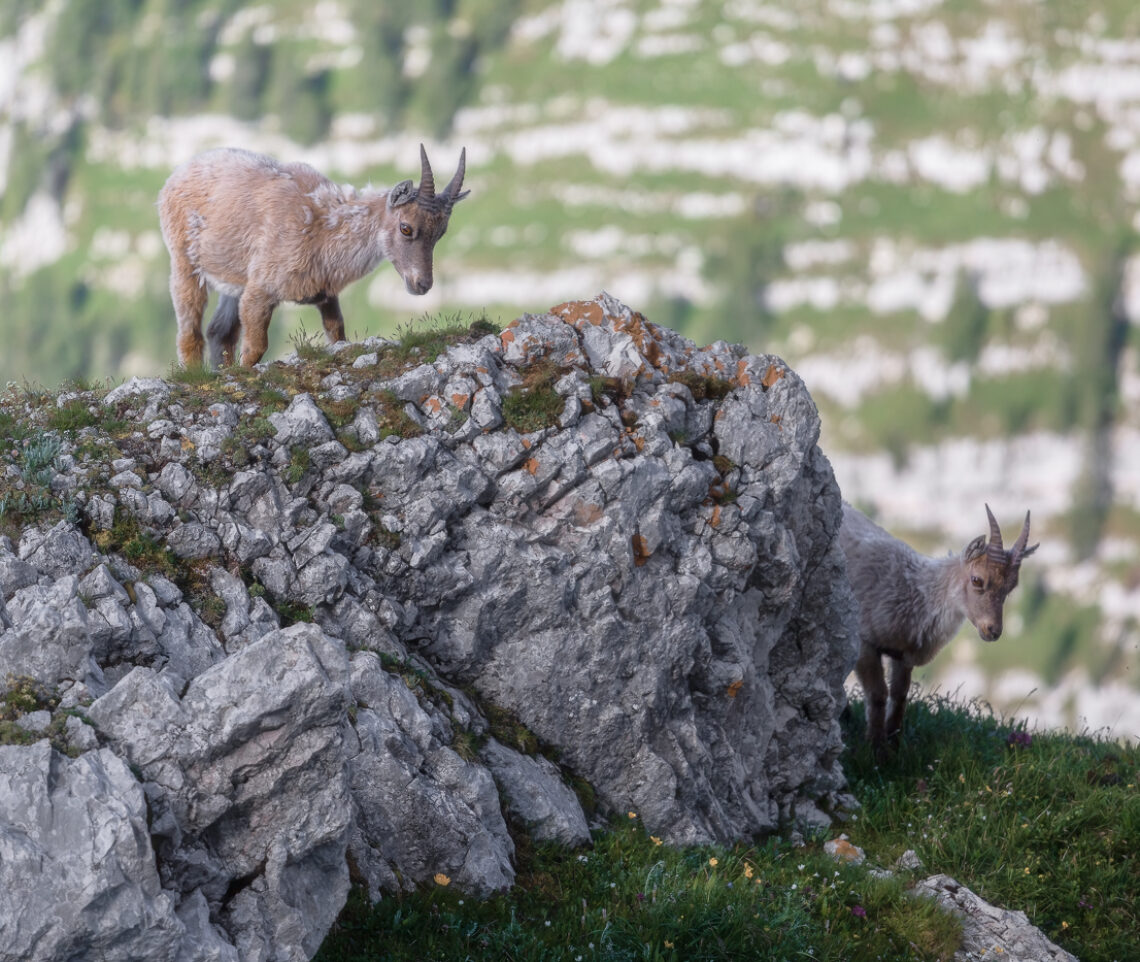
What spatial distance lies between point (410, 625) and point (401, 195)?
541 cm

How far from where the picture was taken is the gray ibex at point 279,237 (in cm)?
1386

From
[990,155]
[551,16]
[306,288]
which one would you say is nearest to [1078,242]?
A: [990,155]

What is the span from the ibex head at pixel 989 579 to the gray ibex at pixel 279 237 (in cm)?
791

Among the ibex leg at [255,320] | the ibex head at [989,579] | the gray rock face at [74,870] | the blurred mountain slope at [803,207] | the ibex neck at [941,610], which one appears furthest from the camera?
the blurred mountain slope at [803,207]

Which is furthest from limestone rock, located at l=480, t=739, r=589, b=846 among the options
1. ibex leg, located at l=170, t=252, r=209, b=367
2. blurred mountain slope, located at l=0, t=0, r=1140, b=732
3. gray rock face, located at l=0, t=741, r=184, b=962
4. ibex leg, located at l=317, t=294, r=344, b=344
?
blurred mountain slope, located at l=0, t=0, r=1140, b=732

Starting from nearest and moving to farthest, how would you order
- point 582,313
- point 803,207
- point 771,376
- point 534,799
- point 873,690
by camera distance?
point 534,799 → point 582,313 → point 771,376 → point 873,690 → point 803,207

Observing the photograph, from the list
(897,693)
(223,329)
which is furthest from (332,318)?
(897,693)

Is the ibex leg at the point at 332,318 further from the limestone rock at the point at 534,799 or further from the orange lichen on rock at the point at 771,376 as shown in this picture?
the limestone rock at the point at 534,799

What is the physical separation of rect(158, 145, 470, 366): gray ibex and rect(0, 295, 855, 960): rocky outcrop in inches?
85.4

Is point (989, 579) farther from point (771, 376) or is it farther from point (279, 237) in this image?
point (279, 237)

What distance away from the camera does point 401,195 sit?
13844 mm

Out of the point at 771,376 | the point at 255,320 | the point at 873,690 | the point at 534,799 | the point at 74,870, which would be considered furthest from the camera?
the point at 873,690

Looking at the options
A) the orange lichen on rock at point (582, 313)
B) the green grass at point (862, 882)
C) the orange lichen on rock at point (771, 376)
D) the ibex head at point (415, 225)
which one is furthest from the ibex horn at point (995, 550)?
the ibex head at point (415, 225)

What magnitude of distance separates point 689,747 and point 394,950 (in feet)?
12.3
